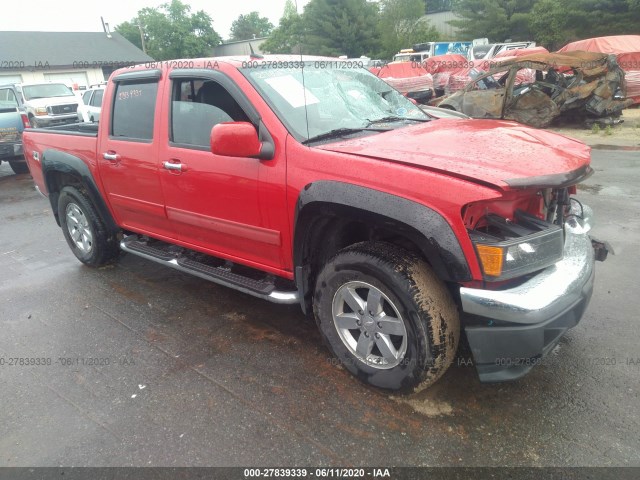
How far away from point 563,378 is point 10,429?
3144 mm

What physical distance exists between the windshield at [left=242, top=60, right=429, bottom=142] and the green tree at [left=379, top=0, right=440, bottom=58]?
40.5 m

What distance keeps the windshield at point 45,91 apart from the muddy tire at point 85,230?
13.4m

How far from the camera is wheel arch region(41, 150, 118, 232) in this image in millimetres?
4367

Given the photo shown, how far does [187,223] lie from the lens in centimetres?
359

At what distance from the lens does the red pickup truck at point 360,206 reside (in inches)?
88.8

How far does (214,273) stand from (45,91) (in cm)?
1603

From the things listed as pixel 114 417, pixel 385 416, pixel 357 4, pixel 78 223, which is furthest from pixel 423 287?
pixel 357 4

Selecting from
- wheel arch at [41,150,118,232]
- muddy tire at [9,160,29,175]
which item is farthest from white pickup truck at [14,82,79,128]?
wheel arch at [41,150,118,232]

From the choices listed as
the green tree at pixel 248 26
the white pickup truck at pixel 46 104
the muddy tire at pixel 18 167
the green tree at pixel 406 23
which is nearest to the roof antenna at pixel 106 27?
the green tree at pixel 406 23

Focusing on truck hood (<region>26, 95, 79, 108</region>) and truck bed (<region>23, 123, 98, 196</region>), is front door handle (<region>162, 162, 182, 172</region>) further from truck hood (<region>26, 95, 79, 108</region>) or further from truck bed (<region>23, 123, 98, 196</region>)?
truck hood (<region>26, 95, 79, 108</region>)

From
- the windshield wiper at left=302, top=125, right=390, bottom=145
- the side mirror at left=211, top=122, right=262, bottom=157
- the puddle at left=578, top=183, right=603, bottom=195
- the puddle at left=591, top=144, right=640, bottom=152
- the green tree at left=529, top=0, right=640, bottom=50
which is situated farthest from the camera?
the green tree at left=529, top=0, right=640, bottom=50

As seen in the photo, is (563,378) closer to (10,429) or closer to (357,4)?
(10,429)

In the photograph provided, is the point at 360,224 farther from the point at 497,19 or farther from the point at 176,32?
the point at 176,32

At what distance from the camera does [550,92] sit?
12.3 m
